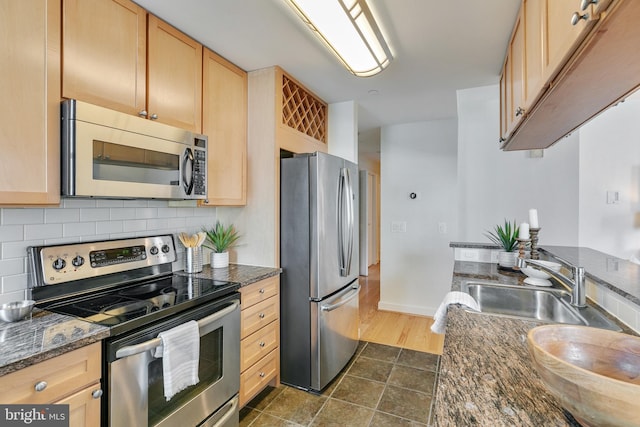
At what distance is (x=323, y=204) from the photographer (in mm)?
2291

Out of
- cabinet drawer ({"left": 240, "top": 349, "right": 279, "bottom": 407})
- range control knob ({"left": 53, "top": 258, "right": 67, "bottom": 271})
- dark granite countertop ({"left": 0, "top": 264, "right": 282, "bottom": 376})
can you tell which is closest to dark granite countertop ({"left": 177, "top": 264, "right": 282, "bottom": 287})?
cabinet drawer ({"left": 240, "top": 349, "right": 279, "bottom": 407})

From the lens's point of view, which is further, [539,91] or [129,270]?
[129,270]

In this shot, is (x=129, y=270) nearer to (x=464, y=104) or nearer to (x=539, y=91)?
(x=539, y=91)

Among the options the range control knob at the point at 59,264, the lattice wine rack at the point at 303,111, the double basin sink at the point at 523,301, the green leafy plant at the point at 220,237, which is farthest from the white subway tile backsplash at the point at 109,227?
the double basin sink at the point at 523,301

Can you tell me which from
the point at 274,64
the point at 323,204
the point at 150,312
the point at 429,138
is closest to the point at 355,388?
the point at 323,204

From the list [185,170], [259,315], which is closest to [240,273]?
[259,315]

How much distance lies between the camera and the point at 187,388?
1511mm

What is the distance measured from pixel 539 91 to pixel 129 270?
7.14 feet

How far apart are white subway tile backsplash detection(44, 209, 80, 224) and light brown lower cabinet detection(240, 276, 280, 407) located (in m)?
0.95

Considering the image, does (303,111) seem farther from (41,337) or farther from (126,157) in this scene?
(41,337)

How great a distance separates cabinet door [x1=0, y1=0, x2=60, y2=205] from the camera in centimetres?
116

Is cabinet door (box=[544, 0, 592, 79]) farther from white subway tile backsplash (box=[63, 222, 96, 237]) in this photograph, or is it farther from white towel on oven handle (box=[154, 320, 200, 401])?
white subway tile backsplash (box=[63, 222, 96, 237])

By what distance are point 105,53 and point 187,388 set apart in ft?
5.37

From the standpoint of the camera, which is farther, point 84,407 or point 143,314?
point 143,314
